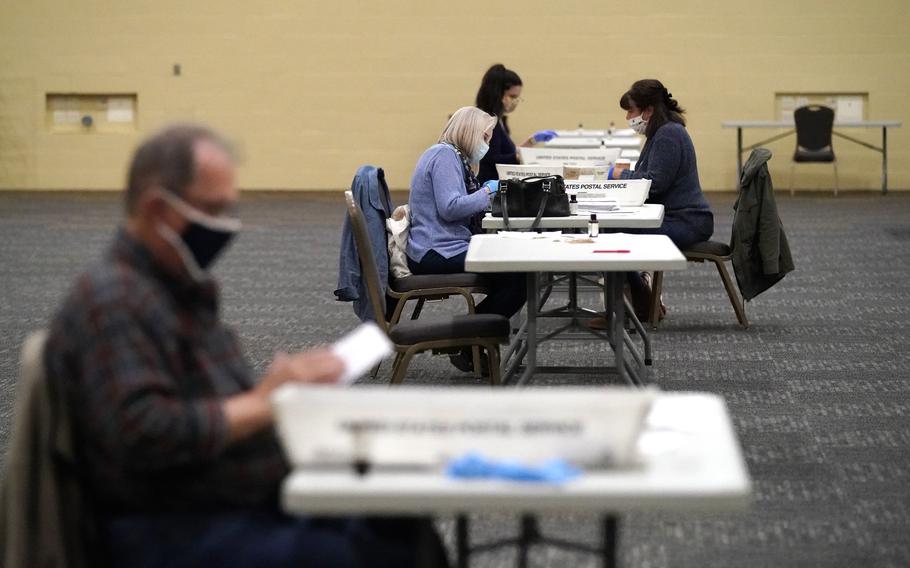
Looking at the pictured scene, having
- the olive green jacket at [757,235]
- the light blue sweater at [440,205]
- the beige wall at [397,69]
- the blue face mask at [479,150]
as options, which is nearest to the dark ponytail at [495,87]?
the olive green jacket at [757,235]

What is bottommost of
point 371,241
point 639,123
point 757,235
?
point 757,235

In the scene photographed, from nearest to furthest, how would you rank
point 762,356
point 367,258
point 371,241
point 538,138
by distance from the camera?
point 367,258
point 371,241
point 762,356
point 538,138

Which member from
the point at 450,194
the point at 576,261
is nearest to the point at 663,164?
the point at 450,194

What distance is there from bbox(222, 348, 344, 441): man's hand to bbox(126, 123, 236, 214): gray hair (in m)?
0.27

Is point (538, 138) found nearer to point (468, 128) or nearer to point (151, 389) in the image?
point (468, 128)

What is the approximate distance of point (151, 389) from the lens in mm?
1741

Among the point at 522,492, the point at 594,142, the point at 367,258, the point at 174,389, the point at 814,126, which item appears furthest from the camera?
the point at 814,126

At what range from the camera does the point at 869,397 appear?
455cm

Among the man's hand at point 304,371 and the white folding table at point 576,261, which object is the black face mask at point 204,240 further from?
the white folding table at point 576,261

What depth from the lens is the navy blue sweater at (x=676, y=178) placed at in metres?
5.73

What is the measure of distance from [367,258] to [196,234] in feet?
7.53

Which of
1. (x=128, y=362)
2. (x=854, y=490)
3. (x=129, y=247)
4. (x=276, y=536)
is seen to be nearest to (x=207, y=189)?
(x=129, y=247)

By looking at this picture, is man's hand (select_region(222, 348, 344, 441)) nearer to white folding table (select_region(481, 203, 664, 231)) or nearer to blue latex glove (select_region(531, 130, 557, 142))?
white folding table (select_region(481, 203, 664, 231))

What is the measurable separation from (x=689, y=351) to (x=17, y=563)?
3.82m
